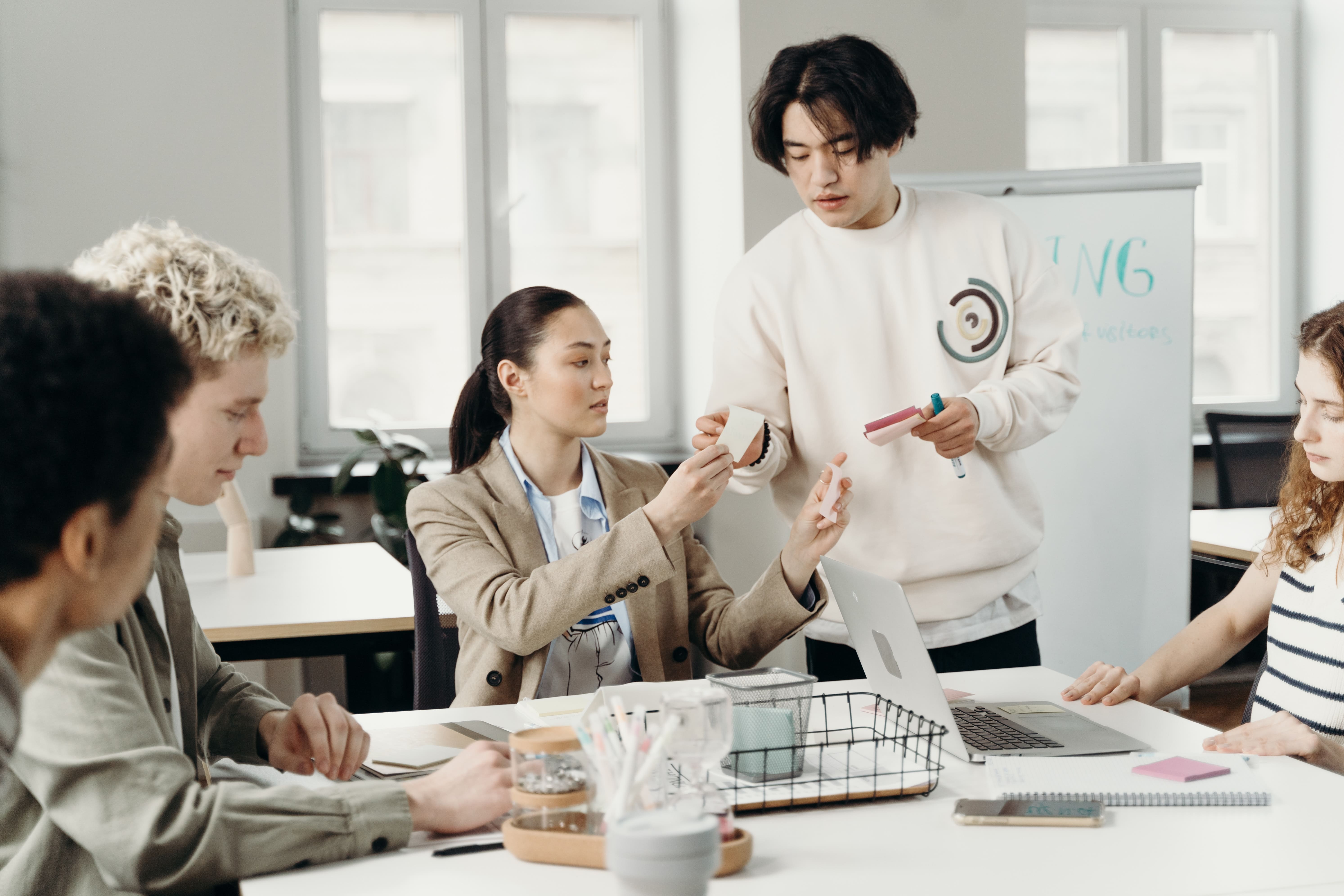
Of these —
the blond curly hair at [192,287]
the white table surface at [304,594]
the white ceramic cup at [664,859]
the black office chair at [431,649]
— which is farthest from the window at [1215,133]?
the white ceramic cup at [664,859]

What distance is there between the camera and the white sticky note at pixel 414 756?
54.9 inches

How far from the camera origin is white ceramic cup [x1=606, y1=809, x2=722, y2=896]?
0.79 metres

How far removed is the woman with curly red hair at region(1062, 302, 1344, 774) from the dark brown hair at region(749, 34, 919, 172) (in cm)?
70

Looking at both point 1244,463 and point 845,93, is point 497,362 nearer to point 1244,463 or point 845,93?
point 845,93

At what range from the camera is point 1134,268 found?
342cm

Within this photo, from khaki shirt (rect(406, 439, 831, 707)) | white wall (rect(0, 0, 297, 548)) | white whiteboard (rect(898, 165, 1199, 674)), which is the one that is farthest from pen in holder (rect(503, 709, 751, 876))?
white wall (rect(0, 0, 297, 548))

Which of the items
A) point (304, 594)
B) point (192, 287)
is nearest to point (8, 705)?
point (192, 287)

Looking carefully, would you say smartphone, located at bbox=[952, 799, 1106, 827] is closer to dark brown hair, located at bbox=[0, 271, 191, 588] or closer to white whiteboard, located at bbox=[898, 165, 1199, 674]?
dark brown hair, located at bbox=[0, 271, 191, 588]

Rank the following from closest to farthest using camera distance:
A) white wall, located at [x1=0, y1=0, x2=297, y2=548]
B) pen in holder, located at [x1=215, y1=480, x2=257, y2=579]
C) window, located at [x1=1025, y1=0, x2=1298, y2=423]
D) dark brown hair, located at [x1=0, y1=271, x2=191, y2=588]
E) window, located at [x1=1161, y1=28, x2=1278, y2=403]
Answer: dark brown hair, located at [x1=0, y1=271, x2=191, y2=588], pen in holder, located at [x1=215, y1=480, x2=257, y2=579], white wall, located at [x1=0, y1=0, x2=297, y2=548], window, located at [x1=1025, y1=0, x2=1298, y2=423], window, located at [x1=1161, y1=28, x2=1278, y2=403]

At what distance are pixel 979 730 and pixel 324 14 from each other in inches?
142

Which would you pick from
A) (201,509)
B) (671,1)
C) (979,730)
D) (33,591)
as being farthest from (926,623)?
(671,1)

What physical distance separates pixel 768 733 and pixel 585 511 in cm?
88

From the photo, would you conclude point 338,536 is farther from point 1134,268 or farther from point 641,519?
point 1134,268

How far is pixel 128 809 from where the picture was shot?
1.03 m
